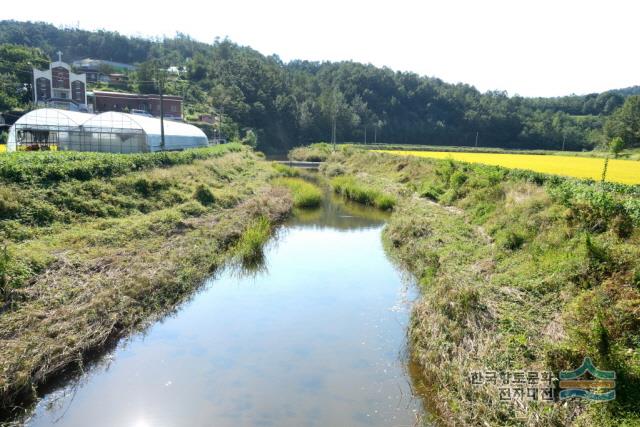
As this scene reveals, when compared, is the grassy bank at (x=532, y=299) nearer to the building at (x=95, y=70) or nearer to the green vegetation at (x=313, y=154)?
the green vegetation at (x=313, y=154)

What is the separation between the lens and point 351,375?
31.3 feet

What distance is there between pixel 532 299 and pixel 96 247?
12.3 m

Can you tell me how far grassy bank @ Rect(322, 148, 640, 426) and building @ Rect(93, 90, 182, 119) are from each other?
64409 mm

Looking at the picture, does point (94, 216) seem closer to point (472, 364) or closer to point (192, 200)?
point (192, 200)

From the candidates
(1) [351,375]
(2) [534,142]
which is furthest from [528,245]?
(2) [534,142]

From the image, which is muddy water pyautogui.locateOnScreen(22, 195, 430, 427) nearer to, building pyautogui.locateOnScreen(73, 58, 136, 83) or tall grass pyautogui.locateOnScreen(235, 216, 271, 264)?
tall grass pyautogui.locateOnScreen(235, 216, 271, 264)

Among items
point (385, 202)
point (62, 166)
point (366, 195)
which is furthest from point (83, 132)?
point (385, 202)

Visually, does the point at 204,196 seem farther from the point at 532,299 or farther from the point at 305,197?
the point at 532,299

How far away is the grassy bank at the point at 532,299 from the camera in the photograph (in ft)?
23.9

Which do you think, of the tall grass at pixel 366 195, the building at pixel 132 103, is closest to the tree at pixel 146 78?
the building at pixel 132 103

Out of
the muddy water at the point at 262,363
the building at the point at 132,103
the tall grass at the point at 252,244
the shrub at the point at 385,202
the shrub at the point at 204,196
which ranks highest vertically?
the building at the point at 132,103

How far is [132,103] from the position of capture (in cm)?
7325

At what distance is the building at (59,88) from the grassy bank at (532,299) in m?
68.2

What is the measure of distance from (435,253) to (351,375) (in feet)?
22.8
